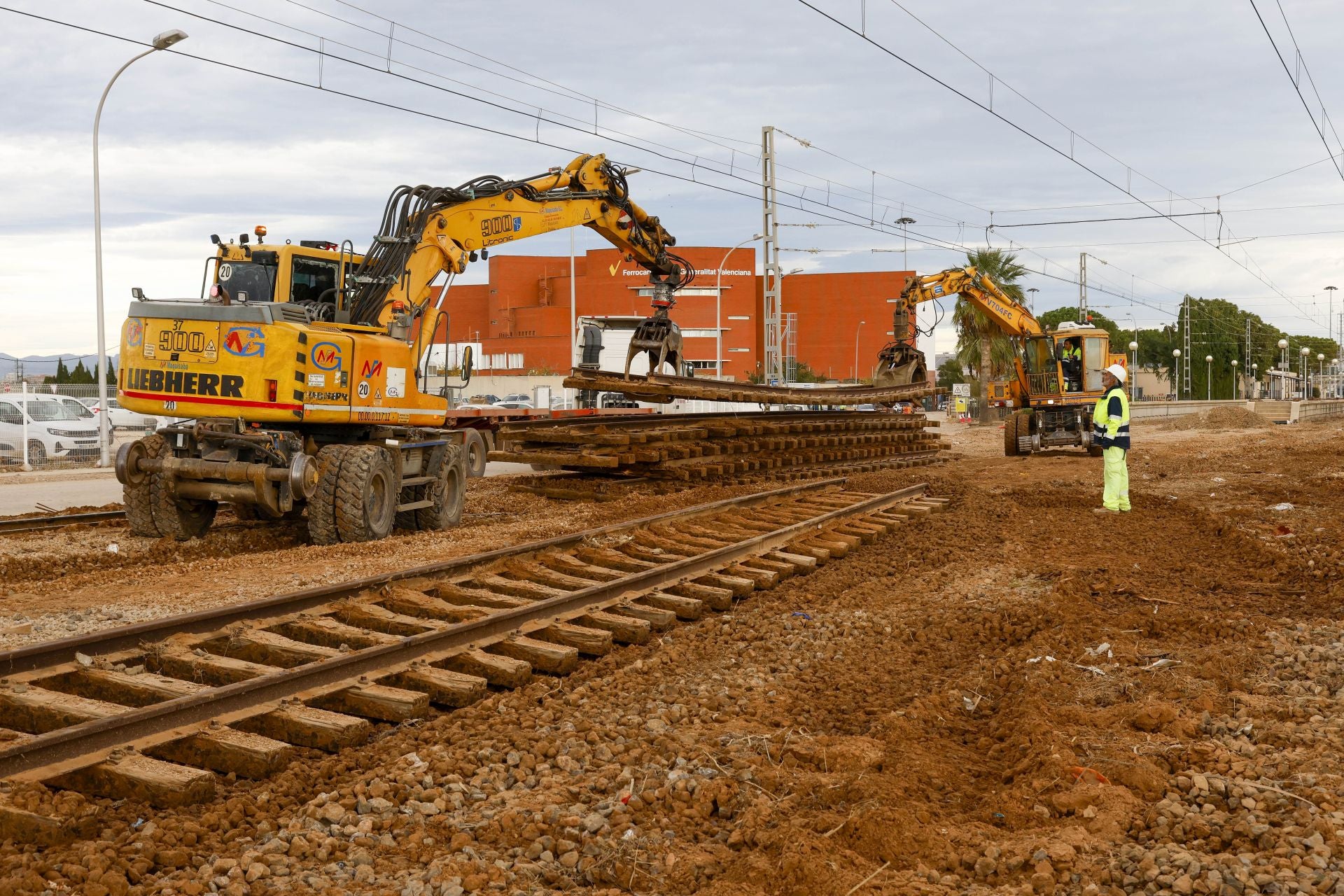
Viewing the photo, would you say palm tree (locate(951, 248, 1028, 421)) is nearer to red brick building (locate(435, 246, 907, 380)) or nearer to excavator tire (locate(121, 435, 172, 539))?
red brick building (locate(435, 246, 907, 380))

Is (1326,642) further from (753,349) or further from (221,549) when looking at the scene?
(753,349)

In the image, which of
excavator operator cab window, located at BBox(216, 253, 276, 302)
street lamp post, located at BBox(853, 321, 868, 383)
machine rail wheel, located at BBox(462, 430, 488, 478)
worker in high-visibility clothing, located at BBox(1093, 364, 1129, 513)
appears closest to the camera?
excavator operator cab window, located at BBox(216, 253, 276, 302)

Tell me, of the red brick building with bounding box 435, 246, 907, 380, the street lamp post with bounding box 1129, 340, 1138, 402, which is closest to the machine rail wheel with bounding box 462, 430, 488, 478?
the red brick building with bounding box 435, 246, 907, 380

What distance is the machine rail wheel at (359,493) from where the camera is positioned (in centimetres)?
1170

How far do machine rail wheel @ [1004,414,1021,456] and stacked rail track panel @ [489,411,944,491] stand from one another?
5847 millimetres

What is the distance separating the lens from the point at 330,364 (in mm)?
11625

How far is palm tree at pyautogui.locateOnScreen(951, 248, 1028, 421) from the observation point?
Result: 54.3 m

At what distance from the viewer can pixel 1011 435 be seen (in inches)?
1161

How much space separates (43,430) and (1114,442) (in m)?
21.7

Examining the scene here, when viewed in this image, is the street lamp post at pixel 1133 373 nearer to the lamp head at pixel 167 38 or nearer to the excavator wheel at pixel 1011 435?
the excavator wheel at pixel 1011 435

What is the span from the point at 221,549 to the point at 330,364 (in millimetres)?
2511

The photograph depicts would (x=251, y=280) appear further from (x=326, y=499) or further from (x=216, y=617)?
(x=216, y=617)

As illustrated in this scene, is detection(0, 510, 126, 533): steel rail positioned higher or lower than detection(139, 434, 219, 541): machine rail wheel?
lower

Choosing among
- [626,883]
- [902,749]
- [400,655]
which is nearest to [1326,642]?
[902,749]
